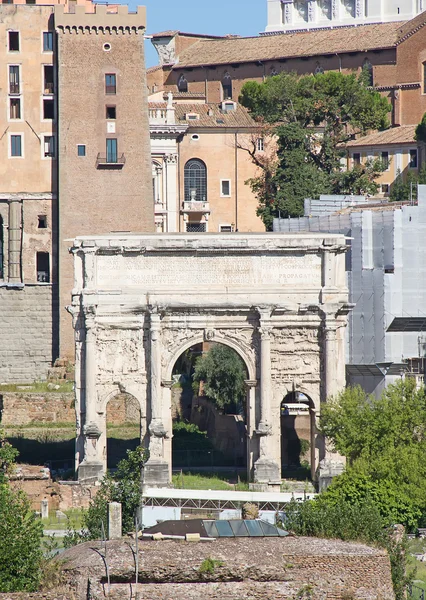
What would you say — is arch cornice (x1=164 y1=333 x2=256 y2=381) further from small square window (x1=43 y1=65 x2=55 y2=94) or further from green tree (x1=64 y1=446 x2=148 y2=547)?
small square window (x1=43 y1=65 x2=55 y2=94)

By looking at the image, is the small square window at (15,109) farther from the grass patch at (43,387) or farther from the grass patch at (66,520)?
the grass patch at (66,520)

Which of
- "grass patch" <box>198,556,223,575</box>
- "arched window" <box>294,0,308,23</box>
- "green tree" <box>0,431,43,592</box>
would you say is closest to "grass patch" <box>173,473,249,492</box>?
"green tree" <box>0,431,43,592</box>


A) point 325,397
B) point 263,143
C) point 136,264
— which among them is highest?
point 263,143

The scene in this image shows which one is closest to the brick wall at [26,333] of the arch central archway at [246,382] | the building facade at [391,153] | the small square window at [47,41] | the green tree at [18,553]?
the small square window at [47,41]

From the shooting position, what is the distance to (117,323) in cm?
6531

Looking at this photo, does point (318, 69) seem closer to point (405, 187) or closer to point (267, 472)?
point (405, 187)

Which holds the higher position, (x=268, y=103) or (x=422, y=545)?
(x=268, y=103)

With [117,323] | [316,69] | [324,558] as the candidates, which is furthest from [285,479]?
[316,69]

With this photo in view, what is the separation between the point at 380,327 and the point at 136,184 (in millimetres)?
20296

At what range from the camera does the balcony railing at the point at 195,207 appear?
346 feet

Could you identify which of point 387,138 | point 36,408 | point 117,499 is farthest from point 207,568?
point 387,138

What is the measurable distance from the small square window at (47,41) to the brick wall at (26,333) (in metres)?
10.9

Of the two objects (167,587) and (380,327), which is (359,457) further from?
(167,587)

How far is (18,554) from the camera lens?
44344 millimetres
